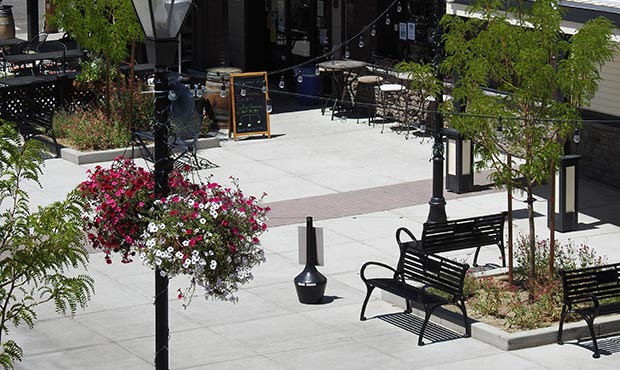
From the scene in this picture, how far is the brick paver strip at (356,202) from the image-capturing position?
→ 66.5 feet

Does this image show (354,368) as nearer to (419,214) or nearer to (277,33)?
(419,214)

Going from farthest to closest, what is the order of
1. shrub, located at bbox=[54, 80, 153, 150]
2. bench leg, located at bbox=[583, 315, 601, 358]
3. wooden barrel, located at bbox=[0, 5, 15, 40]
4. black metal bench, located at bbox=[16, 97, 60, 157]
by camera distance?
wooden barrel, located at bbox=[0, 5, 15, 40] → black metal bench, located at bbox=[16, 97, 60, 157] → shrub, located at bbox=[54, 80, 153, 150] → bench leg, located at bbox=[583, 315, 601, 358]

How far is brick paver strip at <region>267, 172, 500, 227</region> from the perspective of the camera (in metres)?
20.3

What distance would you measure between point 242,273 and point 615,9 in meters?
9.34

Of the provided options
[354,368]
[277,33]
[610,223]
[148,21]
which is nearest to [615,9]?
[610,223]

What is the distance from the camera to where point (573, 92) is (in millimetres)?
15219

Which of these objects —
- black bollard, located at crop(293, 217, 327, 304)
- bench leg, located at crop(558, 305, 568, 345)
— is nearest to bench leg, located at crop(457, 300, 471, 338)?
bench leg, located at crop(558, 305, 568, 345)

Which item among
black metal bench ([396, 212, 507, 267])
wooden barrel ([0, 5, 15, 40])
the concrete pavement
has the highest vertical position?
wooden barrel ([0, 5, 15, 40])

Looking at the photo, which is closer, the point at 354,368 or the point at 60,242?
the point at 60,242

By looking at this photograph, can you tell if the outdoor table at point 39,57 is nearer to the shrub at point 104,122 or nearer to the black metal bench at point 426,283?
the shrub at point 104,122

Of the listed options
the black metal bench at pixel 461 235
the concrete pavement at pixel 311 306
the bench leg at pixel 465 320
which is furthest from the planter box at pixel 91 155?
the bench leg at pixel 465 320

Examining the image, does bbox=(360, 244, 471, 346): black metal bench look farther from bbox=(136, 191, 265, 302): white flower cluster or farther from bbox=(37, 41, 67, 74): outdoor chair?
bbox=(37, 41, 67, 74): outdoor chair

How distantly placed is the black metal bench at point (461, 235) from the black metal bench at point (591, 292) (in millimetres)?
2145

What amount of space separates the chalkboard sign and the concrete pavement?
745 millimetres
